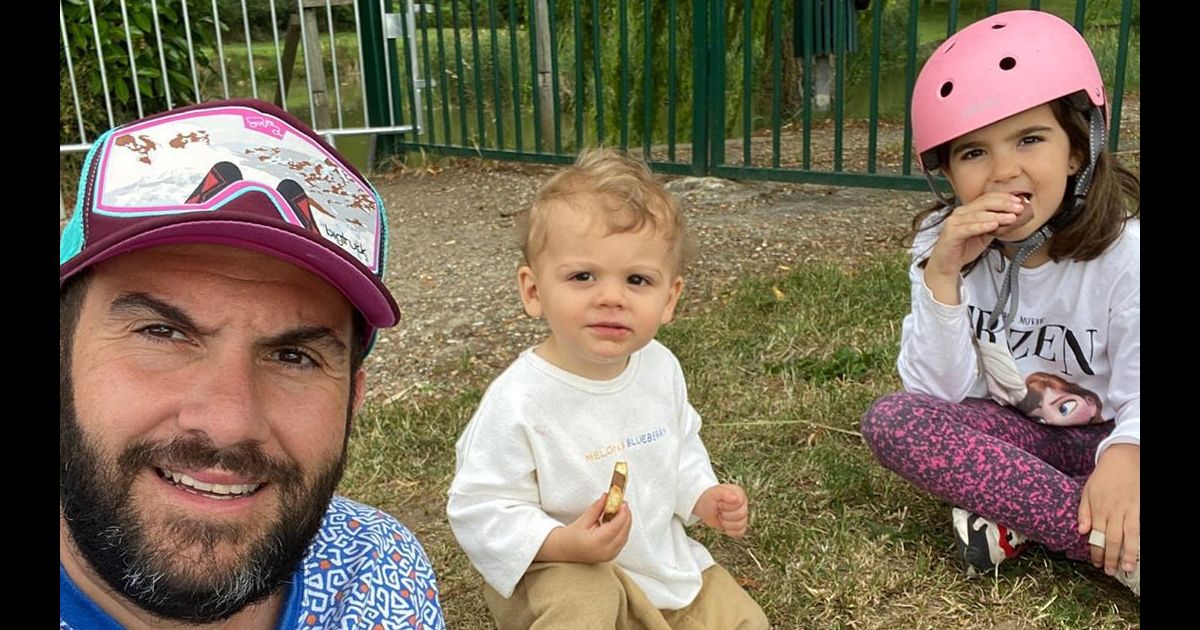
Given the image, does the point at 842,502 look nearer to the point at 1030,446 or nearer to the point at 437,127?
the point at 1030,446

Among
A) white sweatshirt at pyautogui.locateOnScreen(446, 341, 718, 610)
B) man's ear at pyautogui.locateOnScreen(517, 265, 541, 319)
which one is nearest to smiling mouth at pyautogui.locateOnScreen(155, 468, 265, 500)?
white sweatshirt at pyautogui.locateOnScreen(446, 341, 718, 610)

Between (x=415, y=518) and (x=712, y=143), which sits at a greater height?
(x=712, y=143)

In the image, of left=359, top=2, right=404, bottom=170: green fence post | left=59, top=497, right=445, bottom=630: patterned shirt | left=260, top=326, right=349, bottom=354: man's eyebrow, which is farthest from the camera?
left=359, top=2, right=404, bottom=170: green fence post

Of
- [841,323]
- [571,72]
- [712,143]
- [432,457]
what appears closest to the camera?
[432,457]

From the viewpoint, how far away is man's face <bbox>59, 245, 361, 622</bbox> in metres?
A: 1.37

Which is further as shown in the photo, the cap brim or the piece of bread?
the piece of bread

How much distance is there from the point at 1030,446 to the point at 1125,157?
4.87 metres

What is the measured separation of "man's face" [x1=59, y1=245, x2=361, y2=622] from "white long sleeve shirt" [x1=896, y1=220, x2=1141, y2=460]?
190 cm

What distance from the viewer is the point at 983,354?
118 inches

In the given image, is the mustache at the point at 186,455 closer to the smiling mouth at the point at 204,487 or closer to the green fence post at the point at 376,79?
the smiling mouth at the point at 204,487

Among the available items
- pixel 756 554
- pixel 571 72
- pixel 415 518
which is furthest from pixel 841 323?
pixel 571 72

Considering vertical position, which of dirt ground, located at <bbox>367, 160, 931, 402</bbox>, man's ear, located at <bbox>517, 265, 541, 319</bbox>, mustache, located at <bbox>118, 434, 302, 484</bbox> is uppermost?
mustache, located at <bbox>118, 434, 302, 484</bbox>

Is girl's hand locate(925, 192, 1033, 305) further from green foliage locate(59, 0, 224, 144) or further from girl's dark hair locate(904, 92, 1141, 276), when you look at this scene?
green foliage locate(59, 0, 224, 144)

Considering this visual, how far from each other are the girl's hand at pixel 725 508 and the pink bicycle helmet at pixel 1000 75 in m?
1.08
